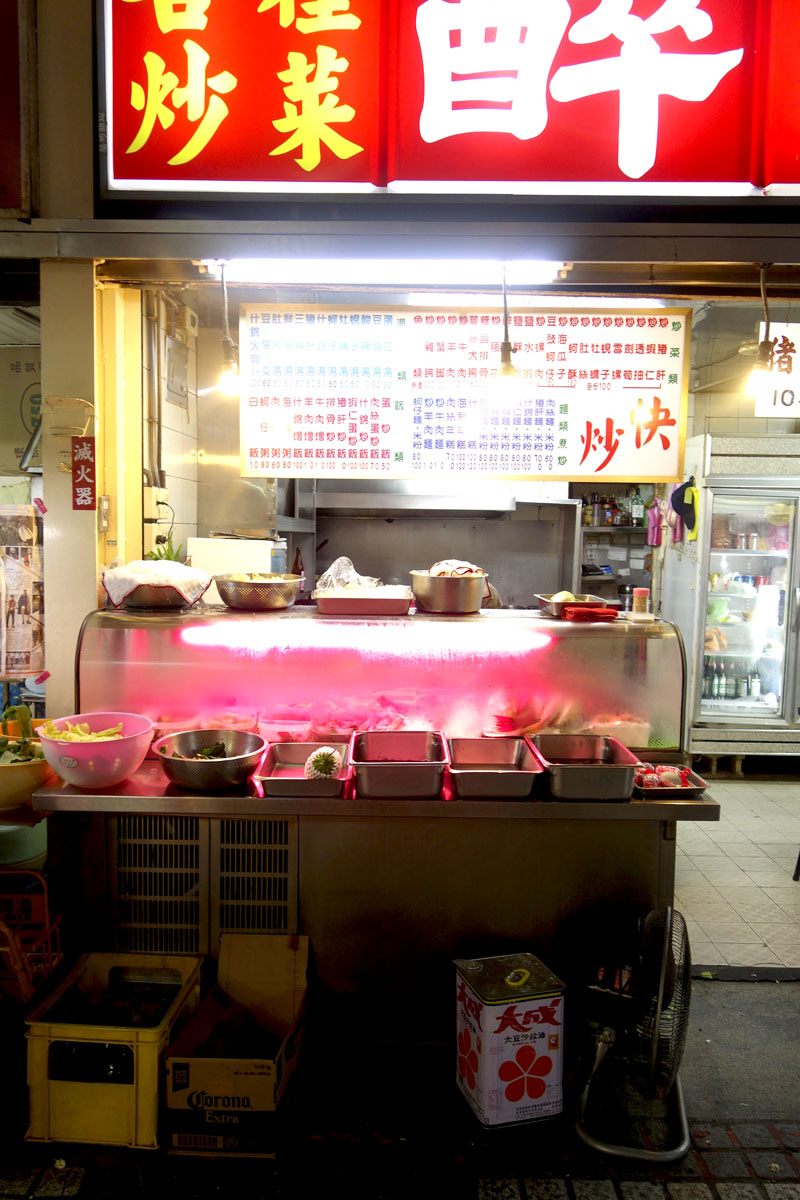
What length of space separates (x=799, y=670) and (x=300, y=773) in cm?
653

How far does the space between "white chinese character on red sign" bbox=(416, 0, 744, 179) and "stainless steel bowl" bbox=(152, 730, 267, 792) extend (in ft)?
9.41

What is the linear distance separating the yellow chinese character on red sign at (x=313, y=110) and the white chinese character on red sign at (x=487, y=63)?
1.22 feet

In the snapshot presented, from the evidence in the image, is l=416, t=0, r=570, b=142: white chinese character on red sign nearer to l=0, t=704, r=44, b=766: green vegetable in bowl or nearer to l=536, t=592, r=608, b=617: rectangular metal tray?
l=536, t=592, r=608, b=617: rectangular metal tray

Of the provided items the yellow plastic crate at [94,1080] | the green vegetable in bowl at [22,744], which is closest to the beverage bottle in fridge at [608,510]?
the green vegetable in bowl at [22,744]

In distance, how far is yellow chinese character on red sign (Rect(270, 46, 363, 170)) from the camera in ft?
11.2

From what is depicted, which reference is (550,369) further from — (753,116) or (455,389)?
(753,116)

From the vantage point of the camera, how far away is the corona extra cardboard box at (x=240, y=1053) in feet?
A: 9.46

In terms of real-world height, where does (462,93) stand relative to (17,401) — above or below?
above

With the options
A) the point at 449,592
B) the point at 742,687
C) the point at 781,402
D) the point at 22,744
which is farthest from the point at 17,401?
the point at 742,687

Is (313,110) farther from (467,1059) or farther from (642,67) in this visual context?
(467,1059)

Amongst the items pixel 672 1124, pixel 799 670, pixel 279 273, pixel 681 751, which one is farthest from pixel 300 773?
pixel 799 670

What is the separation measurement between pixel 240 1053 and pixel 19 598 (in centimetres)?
257

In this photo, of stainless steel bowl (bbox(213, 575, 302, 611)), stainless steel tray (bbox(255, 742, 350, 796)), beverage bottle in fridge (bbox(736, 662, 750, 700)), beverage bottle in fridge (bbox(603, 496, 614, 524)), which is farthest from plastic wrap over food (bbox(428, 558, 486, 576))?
beverage bottle in fridge (bbox(603, 496, 614, 524))

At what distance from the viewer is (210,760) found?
3.19 m
